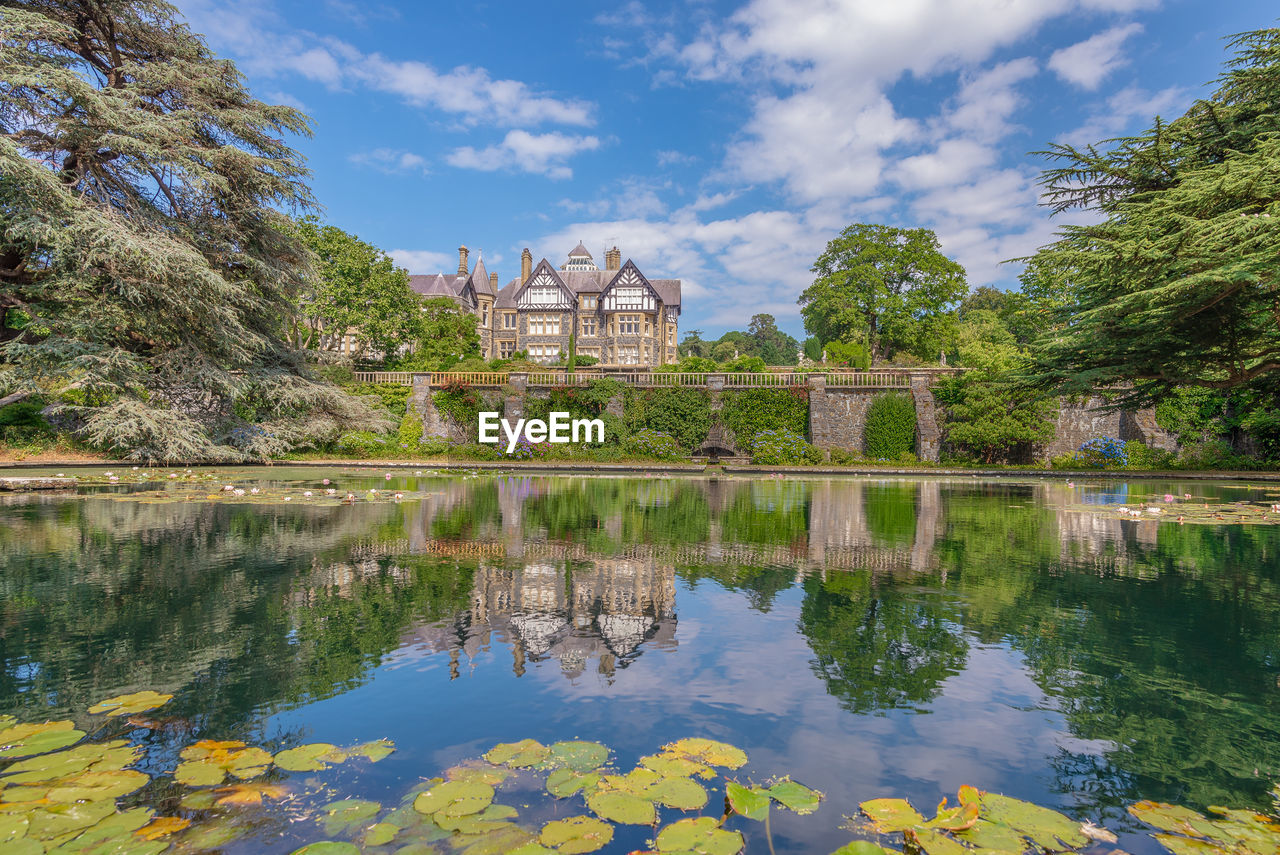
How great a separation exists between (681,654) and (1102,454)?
1056 inches

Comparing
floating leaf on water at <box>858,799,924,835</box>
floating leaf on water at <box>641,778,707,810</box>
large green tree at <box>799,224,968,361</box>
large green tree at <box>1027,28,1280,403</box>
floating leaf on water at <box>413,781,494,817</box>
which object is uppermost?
large green tree at <box>799,224,968,361</box>

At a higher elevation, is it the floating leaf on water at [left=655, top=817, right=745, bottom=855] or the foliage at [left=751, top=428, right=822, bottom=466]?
the foliage at [left=751, top=428, right=822, bottom=466]

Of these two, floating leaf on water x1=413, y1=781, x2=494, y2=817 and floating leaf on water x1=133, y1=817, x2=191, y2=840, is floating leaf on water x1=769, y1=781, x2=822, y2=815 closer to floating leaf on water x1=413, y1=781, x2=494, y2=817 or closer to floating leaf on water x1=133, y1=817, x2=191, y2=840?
floating leaf on water x1=413, y1=781, x2=494, y2=817

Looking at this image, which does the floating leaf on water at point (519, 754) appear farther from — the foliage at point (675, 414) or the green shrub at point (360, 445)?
the foliage at point (675, 414)

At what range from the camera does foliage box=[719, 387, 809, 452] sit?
2719cm

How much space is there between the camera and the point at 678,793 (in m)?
2.27

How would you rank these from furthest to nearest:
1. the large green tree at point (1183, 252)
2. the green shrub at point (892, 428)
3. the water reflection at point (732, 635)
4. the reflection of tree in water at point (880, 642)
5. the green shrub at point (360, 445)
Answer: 1. the green shrub at point (892, 428)
2. the green shrub at point (360, 445)
3. the large green tree at point (1183, 252)
4. the reflection of tree in water at point (880, 642)
5. the water reflection at point (732, 635)

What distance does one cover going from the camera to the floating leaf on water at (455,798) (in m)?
2.16

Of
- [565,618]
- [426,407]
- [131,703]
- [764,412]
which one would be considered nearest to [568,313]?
[426,407]

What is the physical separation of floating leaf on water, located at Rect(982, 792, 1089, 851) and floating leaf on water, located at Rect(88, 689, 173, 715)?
138 inches

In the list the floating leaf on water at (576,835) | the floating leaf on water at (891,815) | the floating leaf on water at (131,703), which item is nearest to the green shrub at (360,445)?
the floating leaf on water at (131,703)

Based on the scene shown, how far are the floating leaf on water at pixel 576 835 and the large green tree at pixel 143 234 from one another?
16648 mm

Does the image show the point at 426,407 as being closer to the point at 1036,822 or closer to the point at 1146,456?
the point at 1036,822

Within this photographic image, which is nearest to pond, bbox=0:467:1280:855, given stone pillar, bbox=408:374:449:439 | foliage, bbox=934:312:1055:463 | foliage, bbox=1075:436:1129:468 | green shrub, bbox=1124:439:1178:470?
foliage, bbox=934:312:1055:463
